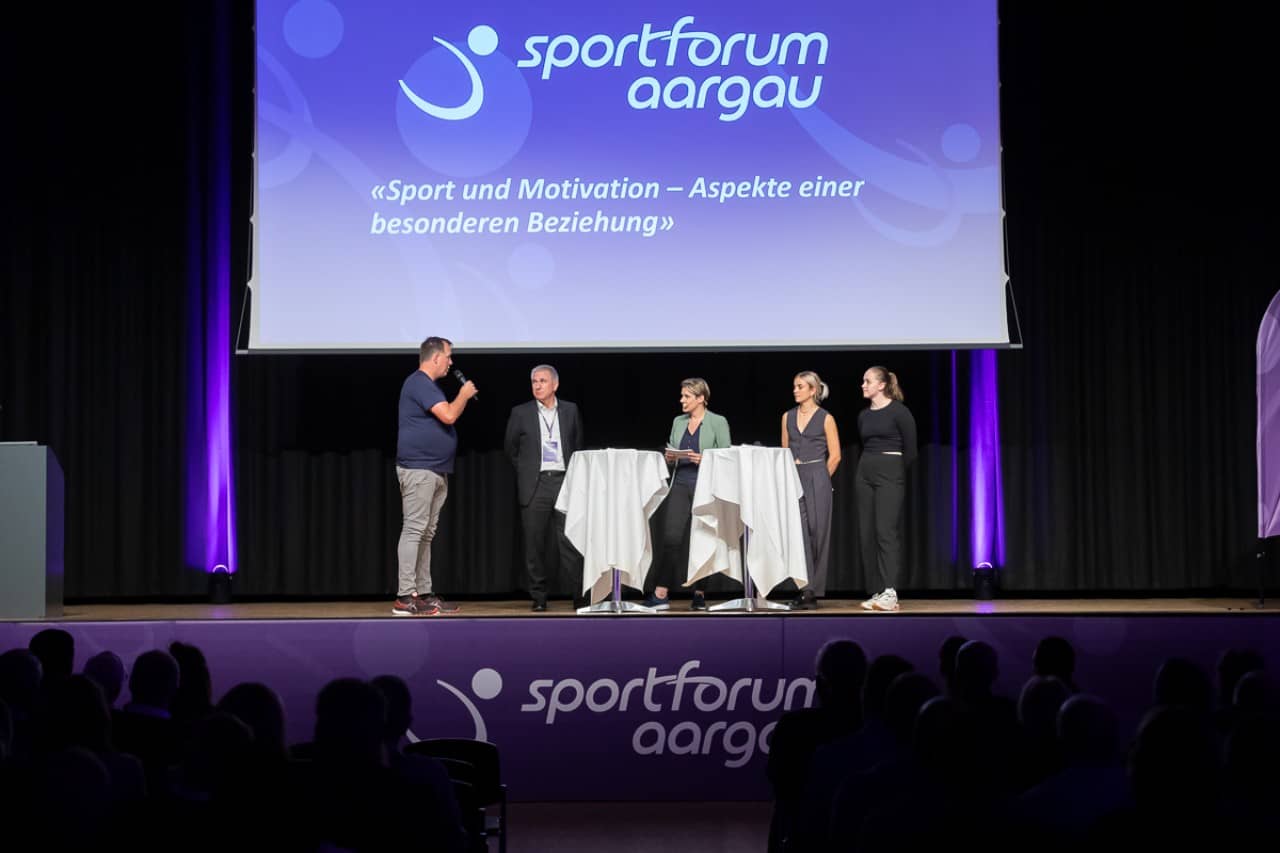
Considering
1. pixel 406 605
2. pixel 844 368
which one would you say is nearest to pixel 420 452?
pixel 406 605

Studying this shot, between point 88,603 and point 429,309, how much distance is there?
3.05 meters

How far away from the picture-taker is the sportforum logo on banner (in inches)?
239

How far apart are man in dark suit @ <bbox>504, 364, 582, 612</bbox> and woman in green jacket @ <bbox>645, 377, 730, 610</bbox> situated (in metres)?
0.54

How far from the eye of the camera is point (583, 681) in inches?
241

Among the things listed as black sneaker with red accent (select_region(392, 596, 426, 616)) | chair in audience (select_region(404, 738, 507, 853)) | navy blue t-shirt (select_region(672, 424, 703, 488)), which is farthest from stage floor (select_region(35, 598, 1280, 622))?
chair in audience (select_region(404, 738, 507, 853))

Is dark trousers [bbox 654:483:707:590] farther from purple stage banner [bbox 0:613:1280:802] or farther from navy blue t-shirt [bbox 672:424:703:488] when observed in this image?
purple stage banner [bbox 0:613:1280:802]

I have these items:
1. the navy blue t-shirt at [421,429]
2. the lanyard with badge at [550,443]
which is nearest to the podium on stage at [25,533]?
the navy blue t-shirt at [421,429]

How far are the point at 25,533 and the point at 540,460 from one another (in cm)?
264

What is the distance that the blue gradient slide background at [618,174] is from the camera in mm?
8188

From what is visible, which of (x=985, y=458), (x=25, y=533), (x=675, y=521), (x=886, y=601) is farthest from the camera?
(x=985, y=458)

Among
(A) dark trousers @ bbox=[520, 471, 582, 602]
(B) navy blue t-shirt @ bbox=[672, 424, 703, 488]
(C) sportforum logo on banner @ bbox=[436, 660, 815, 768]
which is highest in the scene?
(B) navy blue t-shirt @ bbox=[672, 424, 703, 488]

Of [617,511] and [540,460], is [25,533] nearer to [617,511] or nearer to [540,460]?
[540,460]

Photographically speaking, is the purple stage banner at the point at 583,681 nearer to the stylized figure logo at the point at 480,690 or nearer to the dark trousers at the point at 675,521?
the stylized figure logo at the point at 480,690

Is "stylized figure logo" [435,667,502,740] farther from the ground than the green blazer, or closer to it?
closer to it
